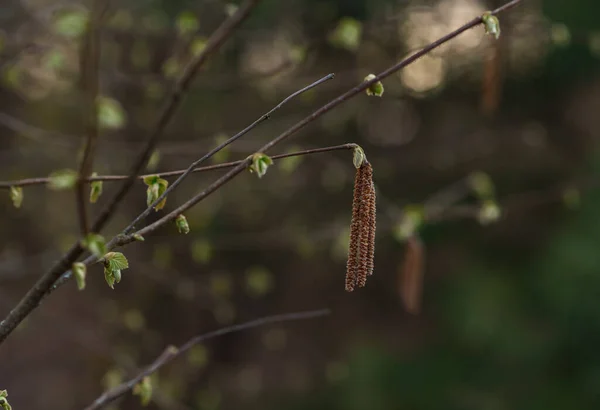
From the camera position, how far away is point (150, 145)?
820 mm

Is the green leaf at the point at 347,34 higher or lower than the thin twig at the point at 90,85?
higher

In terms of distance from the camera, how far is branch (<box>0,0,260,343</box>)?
82 cm

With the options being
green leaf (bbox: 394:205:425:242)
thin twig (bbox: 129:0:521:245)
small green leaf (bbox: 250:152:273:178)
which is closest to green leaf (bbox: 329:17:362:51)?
green leaf (bbox: 394:205:425:242)

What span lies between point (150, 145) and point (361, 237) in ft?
1.09

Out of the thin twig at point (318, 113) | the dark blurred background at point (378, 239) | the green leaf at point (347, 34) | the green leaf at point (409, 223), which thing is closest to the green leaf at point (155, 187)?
the thin twig at point (318, 113)

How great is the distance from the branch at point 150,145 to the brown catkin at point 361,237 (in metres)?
0.27

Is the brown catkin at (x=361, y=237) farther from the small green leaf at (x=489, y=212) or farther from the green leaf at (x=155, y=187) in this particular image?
the small green leaf at (x=489, y=212)

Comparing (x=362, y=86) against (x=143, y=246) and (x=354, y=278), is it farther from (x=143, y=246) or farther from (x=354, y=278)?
(x=143, y=246)

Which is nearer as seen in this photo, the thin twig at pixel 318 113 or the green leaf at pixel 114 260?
the thin twig at pixel 318 113

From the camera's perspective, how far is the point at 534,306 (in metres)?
4.19

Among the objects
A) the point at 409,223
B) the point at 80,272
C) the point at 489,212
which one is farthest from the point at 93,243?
the point at 489,212

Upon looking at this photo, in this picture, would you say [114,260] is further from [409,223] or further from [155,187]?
[409,223]

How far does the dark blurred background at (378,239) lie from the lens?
3.71 metres

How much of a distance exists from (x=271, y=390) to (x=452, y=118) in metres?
2.20
